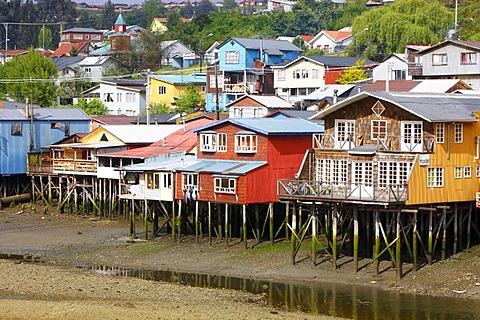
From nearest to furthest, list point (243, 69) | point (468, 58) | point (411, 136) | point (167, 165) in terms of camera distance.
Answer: point (411, 136), point (167, 165), point (468, 58), point (243, 69)

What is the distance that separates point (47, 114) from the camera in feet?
236

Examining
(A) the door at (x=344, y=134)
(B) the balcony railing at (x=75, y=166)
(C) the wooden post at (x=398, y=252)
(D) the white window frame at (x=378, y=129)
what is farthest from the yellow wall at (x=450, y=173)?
(B) the balcony railing at (x=75, y=166)

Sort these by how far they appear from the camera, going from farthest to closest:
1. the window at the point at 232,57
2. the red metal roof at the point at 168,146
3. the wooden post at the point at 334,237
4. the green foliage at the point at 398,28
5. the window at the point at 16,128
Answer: the green foliage at the point at 398,28, the window at the point at 232,57, the window at the point at 16,128, the red metal roof at the point at 168,146, the wooden post at the point at 334,237

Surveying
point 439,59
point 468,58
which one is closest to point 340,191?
point 468,58

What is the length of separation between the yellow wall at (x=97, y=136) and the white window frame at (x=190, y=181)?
13648 mm

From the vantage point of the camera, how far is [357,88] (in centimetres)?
7662

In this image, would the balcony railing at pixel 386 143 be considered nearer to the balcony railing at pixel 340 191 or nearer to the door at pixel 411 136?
the door at pixel 411 136

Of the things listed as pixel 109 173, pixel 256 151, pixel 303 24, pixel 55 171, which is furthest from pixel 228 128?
pixel 303 24

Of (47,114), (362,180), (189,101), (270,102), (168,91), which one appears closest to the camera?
(362,180)

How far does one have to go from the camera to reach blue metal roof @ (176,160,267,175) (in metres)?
49.8

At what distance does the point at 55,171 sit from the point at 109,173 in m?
5.51

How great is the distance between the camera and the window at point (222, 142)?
173 feet

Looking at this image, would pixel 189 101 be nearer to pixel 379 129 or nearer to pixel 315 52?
pixel 315 52

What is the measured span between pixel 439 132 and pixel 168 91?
64.5m
